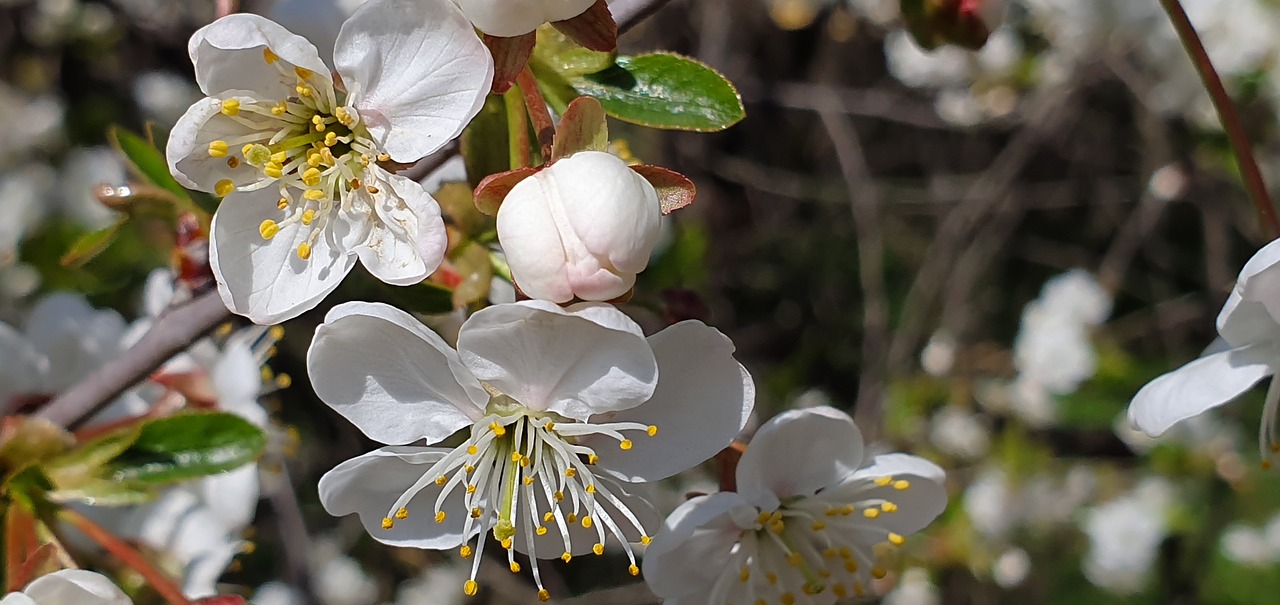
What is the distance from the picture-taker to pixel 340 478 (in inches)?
33.0

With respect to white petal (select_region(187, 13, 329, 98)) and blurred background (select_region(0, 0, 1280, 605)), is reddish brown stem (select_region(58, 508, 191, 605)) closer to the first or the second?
white petal (select_region(187, 13, 329, 98))

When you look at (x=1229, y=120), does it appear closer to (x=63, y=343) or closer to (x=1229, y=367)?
(x=1229, y=367)

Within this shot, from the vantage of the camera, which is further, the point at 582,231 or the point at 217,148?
the point at 217,148

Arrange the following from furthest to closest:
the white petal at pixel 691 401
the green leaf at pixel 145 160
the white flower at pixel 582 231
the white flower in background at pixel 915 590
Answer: the white flower in background at pixel 915 590
the green leaf at pixel 145 160
the white petal at pixel 691 401
the white flower at pixel 582 231

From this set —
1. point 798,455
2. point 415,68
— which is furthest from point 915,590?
point 415,68

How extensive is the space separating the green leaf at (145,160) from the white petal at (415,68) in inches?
17.0

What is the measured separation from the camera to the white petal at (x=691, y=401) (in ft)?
2.61

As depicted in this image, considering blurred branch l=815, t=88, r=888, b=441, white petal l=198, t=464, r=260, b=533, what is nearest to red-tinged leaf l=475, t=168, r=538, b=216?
→ white petal l=198, t=464, r=260, b=533

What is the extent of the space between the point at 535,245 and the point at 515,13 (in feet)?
0.55

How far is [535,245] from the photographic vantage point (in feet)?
2.30

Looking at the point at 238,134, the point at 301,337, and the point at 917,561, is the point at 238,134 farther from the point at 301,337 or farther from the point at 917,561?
the point at 301,337

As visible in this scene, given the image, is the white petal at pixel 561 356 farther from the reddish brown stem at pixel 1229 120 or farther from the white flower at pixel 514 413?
the reddish brown stem at pixel 1229 120

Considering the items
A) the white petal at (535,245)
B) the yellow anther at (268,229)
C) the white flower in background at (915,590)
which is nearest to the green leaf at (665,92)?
the white petal at (535,245)

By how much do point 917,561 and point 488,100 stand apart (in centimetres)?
191
